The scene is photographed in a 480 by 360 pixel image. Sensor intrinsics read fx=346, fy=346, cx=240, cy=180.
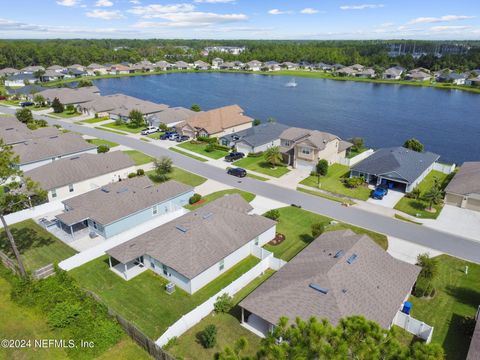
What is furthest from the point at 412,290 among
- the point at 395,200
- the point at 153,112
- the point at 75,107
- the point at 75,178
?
the point at 75,107

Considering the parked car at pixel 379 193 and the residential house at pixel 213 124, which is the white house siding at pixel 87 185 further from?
the parked car at pixel 379 193

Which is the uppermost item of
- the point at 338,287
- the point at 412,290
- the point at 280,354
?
the point at 280,354

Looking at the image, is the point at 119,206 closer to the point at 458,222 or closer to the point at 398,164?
the point at 398,164

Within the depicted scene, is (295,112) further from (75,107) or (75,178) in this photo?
(75,178)

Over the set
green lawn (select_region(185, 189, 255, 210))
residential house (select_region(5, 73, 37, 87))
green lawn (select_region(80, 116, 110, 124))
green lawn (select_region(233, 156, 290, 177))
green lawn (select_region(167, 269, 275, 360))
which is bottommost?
green lawn (select_region(167, 269, 275, 360))

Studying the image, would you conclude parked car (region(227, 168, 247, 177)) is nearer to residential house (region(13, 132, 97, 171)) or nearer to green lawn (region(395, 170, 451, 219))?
green lawn (region(395, 170, 451, 219))

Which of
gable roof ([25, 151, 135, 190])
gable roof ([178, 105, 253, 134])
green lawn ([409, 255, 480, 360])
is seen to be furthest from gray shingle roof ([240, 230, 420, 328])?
gable roof ([178, 105, 253, 134])

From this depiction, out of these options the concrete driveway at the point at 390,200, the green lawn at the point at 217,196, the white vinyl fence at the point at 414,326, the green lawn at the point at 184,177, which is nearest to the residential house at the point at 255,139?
the green lawn at the point at 184,177
